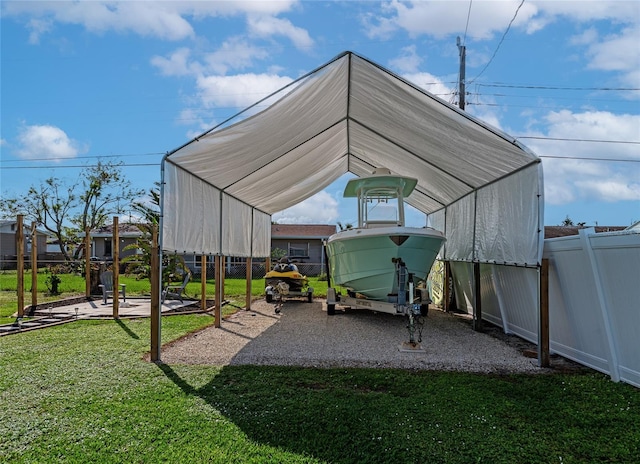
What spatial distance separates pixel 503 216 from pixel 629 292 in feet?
8.49

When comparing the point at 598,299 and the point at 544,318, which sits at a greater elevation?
the point at 598,299

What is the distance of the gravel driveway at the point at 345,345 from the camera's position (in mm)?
5961

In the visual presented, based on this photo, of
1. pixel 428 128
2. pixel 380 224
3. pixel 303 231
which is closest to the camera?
pixel 428 128

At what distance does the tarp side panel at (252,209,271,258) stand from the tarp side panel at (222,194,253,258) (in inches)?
24.4

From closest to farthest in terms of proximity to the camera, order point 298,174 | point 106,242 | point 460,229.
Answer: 1. point 460,229
2. point 298,174
3. point 106,242

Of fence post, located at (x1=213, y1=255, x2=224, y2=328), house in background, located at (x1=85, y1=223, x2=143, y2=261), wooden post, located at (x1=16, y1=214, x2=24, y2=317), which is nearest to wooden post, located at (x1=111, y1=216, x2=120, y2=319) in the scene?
wooden post, located at (x1=16, y1=214, x2=24, y2=317)

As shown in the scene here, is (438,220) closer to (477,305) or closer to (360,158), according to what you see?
(360,158)

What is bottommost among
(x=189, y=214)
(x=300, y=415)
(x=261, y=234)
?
(x=300, y=415)

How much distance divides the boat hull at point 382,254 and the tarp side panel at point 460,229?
2.40 feet

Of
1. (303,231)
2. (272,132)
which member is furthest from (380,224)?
(303,231)

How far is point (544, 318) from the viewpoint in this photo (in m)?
5.90

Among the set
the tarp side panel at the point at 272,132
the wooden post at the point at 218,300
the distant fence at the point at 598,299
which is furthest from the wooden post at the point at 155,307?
the distant fence at the point at 598,299

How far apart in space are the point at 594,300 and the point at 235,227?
283 inches

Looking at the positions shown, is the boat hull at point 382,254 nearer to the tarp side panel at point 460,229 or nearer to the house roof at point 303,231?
the tarp side panel at point 460,229
